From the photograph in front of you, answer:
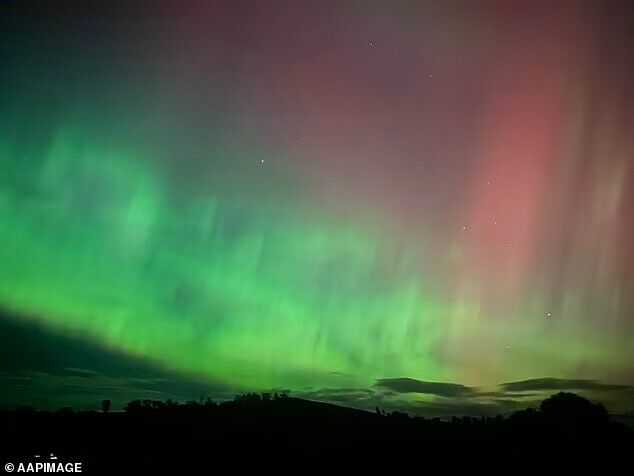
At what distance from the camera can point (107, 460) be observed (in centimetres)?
3847

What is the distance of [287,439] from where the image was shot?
168 feet

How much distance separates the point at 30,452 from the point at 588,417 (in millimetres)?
58113

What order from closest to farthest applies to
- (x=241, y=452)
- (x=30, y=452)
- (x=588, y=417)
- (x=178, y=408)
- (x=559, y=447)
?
(x=30, y=452)
(x=241, y=452)
(x=559, y=447)
(x=178, y=408)
(x=588, y=417)

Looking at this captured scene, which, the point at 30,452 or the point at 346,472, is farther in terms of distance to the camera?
the point at 346,472

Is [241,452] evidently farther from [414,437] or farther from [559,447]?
[559,447]

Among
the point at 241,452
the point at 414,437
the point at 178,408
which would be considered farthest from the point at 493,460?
the point at 178,408

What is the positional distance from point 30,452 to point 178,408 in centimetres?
2127

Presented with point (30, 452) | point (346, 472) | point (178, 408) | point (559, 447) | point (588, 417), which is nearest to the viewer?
point (30, 452)

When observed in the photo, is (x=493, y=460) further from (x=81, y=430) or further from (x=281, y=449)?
(x=81, y=430)

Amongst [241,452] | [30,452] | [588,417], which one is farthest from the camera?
[588,417]

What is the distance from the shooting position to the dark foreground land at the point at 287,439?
40.8m

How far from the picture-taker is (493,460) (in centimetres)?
4809

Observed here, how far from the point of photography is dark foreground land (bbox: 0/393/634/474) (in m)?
40.8

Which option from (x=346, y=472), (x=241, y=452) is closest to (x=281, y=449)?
(x=241, y=452)
